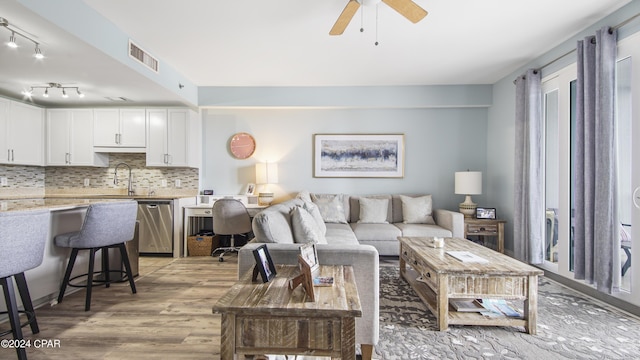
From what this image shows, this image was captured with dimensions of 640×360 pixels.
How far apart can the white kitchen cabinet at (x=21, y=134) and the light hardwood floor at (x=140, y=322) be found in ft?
9.38

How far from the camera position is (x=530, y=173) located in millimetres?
3400

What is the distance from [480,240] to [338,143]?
8.74ft

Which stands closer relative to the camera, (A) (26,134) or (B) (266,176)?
(A) (26,134)

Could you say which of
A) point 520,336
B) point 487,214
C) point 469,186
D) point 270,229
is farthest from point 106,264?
point 487,214

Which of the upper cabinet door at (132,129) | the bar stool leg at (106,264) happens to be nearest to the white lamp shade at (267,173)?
the upper cabinet door at (132,129)

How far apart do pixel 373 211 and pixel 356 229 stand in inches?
19.5

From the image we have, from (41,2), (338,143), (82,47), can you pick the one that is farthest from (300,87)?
(41,2)

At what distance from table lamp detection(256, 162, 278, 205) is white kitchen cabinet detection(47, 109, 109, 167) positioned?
2606mm

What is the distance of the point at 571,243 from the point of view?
3.01m

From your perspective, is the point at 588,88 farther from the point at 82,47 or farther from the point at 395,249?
the point at 82,47

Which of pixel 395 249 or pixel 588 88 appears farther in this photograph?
pixel 395 249

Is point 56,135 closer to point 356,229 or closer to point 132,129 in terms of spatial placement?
point 132,129

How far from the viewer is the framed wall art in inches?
184

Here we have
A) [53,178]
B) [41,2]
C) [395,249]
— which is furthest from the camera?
[53,178]
